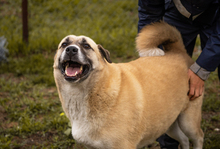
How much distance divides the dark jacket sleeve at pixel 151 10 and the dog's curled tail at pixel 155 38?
0.18 meters

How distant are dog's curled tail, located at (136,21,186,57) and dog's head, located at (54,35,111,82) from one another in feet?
1.85

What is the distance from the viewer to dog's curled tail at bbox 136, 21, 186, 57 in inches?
101

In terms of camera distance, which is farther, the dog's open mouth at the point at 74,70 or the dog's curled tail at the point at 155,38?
the dog's curled tail at the point at 155,38

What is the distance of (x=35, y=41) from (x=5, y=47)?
0.61 m

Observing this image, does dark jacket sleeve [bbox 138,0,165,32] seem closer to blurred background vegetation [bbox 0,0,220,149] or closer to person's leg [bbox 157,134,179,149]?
person's leg [bbox 157,134,179,149]

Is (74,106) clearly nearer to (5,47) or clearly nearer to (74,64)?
(74,64)

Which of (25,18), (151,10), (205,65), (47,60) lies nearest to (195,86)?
(205,65)

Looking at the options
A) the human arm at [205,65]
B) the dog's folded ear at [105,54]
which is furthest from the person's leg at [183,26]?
the dog's folded ear at [105,54]

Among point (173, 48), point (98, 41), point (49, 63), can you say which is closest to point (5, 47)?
point (49, 63)

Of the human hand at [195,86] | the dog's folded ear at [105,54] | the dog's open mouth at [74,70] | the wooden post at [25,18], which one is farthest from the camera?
the wooden post at [25,18]

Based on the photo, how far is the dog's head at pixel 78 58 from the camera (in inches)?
77.8

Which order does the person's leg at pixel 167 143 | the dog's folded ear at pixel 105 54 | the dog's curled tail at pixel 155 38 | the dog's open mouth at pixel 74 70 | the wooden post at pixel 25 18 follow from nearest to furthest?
the dog's open mouth at pixel 74 70
the dog's folded ear at pixel 105 54
the dog's curled tail at pixel 155 38
the person's leg at pixel 167 143
the wooden post at pixel 25 18

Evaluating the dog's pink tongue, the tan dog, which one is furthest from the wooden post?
the dog's pink tongue

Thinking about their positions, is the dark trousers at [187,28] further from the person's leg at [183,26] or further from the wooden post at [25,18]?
the wooden post at [25,18]
